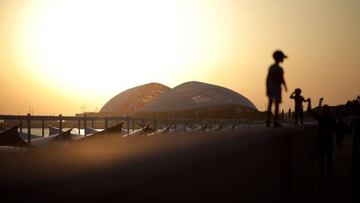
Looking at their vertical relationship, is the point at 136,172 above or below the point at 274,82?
below

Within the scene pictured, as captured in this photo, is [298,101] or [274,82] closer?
[274,82]

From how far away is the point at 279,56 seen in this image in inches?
292

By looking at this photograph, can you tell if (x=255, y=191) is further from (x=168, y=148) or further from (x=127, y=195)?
(x=127, y=195)

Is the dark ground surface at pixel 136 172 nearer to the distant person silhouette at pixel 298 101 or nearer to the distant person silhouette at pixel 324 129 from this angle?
the distant person silhouette at pixel 298 101

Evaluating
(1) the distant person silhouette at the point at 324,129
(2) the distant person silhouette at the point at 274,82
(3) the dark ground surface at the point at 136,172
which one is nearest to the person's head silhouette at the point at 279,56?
(2) the distant person silhouette at the point at 274,82

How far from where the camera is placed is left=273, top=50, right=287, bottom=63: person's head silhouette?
7387 millimetres

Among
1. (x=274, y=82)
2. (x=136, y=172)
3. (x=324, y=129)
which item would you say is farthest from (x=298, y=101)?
(x=136, y=172)

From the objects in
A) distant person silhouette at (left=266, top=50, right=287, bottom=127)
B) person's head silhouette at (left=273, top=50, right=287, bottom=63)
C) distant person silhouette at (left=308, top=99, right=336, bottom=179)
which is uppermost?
person's head silhouette at (left=273, top=50, right=287, bottom=63)

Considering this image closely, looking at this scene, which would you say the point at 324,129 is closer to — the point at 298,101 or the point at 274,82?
the point at 298,101

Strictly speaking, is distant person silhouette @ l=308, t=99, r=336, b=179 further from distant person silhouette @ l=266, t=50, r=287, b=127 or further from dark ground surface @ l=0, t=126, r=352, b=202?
dark ground surface @ l=0, t=126, r=352, b=202

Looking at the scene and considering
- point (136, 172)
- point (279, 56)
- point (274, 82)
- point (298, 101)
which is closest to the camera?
point (136, 172)

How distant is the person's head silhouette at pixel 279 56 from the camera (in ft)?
24.2

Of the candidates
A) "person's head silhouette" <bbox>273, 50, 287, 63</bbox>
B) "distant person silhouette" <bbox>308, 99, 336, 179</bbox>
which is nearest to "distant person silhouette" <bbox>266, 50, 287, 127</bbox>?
"person's head silhouette" <bbox>273, 50, 287, 63</bbox>

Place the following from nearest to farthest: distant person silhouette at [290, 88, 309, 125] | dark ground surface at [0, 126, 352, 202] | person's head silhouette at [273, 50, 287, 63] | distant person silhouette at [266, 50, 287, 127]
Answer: dark ground surface at [0, 126, 352, 202], person's head silhouette at [273, 50, 287, 63], distant person silhouette at [266, 50, 287, 127], distant person silhouette at [290, 88, 309, 125]
